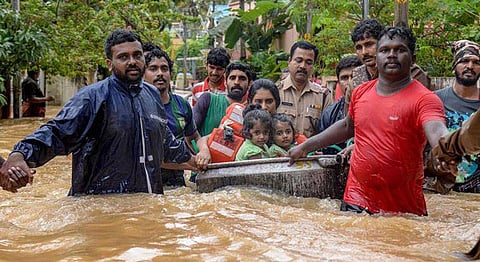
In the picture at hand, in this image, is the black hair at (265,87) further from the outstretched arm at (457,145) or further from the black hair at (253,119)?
the outstretched arm at (457,145)

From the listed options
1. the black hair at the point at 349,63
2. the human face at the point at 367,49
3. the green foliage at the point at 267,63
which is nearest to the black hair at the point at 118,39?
the human face at the point at 367,49

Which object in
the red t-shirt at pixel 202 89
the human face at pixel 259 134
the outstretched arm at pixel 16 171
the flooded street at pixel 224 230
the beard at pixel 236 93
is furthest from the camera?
the red t-shirt at pixel 202 89

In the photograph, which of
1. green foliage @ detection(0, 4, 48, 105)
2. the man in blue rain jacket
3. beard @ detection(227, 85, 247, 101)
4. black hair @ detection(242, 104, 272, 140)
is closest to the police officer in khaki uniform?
beard @ detection(227, 85, 247, 101)

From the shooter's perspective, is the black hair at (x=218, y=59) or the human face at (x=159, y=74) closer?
the human face at (x=159, y=74)

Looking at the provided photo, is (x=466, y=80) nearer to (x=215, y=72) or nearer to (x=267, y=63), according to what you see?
(x=215, y=72)

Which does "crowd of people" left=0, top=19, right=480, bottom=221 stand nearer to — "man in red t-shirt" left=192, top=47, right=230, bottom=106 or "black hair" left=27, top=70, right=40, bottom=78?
"man in red t-shirt" left=192, top=47, right=230, bottom=106

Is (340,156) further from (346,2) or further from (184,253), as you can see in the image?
(346,2)

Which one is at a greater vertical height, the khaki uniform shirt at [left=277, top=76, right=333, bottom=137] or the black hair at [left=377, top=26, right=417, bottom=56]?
the black hair at [left=377, top=26, right=417, bottom=56]

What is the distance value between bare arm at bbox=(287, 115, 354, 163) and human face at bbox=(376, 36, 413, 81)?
1.84 feet

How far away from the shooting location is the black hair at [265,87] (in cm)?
654

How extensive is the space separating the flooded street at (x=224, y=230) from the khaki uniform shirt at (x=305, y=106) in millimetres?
1466

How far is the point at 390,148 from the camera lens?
4.40 metres

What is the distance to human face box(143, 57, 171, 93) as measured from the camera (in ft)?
20.1

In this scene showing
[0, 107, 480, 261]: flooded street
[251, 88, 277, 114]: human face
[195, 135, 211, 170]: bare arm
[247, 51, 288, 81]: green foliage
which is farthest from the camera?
[247, 51, 288, 81]: green foliage
